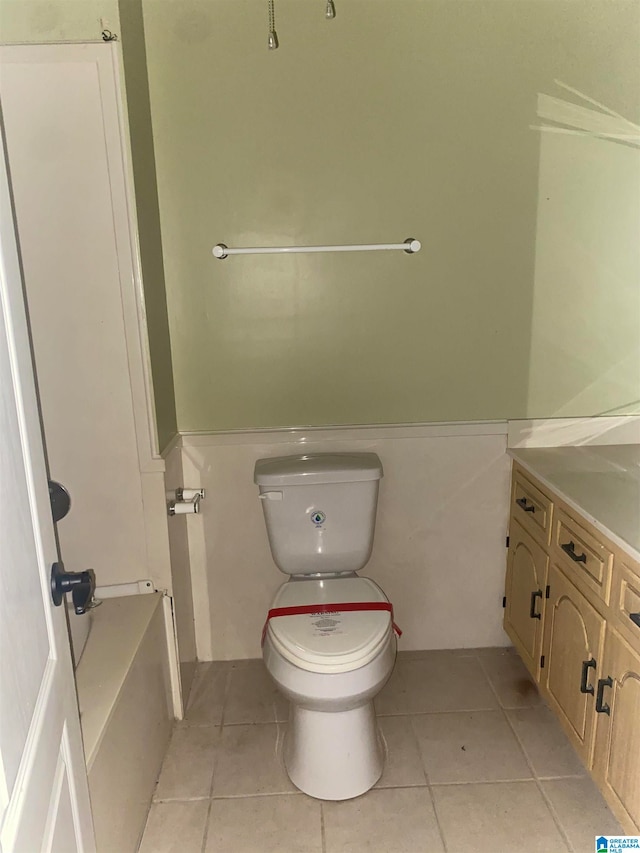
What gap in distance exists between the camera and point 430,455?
7.20 feet

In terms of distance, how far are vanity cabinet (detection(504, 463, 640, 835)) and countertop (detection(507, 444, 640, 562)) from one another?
0.03 meters

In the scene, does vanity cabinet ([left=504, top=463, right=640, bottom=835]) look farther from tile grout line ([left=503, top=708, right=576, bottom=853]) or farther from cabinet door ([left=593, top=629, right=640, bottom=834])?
tile grout line ([left=503, top=708, right=576, bottom=853])

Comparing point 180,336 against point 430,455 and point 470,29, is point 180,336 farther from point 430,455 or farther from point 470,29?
point 470,29

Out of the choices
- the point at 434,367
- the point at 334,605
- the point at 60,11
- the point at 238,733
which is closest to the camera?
the point at 60,11

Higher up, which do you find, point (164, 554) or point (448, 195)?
point (448, 195)

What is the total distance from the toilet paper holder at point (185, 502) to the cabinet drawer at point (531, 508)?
1068mm

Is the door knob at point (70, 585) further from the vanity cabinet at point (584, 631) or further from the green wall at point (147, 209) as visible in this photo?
the vanity cabinet at point (584, 631)

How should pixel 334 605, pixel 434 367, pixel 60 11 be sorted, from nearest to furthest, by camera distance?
pixel 60 11 → pixel 334 605 → pixel 434 367

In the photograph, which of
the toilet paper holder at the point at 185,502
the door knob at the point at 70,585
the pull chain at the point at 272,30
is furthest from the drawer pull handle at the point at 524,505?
the pull chain at the point at 272,30

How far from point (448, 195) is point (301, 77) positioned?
58 cm

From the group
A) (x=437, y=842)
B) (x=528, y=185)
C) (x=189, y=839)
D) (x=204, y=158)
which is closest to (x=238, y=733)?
(x=189, y=839)

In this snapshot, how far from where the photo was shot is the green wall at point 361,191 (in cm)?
190

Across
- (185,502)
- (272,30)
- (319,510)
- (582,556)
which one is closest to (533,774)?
(582,556)

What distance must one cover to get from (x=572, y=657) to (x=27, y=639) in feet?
4.62
